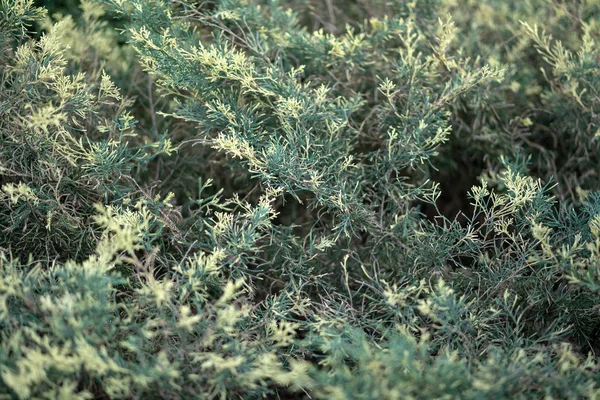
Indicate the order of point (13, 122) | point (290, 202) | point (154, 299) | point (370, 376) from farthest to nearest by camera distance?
point (290, 202), point (13, 122), point (154, 299), point (370, 376)

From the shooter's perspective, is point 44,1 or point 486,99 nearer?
point 486,99

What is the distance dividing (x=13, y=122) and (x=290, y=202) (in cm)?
117

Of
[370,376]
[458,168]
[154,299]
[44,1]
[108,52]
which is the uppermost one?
[44,1]

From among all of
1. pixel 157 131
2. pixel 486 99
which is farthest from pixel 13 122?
pixel 486 99

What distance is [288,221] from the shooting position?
2.56 meters

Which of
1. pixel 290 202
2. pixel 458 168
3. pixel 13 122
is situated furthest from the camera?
pixel 458 168

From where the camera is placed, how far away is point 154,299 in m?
1.58

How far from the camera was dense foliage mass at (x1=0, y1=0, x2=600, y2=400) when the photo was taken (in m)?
1.49

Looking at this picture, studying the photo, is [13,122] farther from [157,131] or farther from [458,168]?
[458,168]

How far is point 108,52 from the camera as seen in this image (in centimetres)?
252

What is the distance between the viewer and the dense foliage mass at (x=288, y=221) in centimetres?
149

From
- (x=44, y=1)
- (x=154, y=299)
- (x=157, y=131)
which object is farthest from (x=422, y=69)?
(x=44, y=1)

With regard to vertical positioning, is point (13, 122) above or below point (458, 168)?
above

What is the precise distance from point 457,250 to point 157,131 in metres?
1.30
